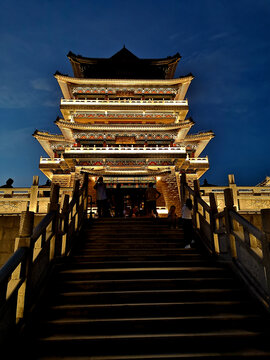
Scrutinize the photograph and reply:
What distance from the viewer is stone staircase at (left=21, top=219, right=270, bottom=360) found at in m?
3.05

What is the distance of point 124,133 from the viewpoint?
66.5 feet

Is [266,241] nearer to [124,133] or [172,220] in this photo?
[172,220]

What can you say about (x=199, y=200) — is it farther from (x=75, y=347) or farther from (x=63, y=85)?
(x=63, y=85)

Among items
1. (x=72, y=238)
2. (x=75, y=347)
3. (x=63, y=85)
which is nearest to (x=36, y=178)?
(x=72, y=238)

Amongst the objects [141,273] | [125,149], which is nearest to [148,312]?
[141,273]

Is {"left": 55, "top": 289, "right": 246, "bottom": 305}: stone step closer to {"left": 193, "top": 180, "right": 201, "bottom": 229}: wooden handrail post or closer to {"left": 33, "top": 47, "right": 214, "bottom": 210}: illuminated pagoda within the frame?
{"left": 193, "top": 180, "right": 201, "bottom": 229}: wooden handrail post

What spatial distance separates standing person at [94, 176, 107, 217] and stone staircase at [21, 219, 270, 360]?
426 centimetres

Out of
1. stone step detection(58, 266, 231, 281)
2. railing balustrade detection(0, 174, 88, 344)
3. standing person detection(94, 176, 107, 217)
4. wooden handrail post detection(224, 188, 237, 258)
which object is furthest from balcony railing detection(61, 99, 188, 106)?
stone step detection(58, 266, 231, 281)

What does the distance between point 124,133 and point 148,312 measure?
58.4 ft

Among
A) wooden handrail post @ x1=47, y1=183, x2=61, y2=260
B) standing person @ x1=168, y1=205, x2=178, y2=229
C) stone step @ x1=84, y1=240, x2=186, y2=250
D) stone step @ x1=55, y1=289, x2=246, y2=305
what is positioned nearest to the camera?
stone step @ x1=55, y1=289, x2=246, y2=305

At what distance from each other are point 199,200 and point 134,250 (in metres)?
2.57

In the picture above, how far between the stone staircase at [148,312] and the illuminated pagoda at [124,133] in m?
13.0

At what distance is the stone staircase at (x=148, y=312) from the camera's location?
3051mm

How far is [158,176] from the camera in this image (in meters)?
19.2
